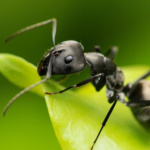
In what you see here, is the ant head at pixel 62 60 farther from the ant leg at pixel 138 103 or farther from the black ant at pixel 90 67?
the ant leg at pixel 138 103

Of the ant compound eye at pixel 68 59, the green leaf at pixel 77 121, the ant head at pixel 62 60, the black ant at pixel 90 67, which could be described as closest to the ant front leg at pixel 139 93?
the black ant at pixel 90 67

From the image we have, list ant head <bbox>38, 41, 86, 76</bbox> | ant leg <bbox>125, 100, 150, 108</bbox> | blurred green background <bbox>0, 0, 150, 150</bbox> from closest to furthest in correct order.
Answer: ant head <bbox>38, 41, 86, 76</bbox> < ant leg <bbox>125, 100, 150, 108</bbox> < blurred green background <bbox>0, 0, 150, 150</bbox>

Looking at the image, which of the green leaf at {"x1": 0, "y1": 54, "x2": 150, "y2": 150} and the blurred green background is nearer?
the green leaf at {"x1": 0, "y1": 54, "x2": 150, "y2": 150}

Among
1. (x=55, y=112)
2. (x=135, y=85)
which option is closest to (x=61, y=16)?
(x=135, y=85)

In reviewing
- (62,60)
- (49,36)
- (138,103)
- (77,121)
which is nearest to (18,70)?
(62,60)

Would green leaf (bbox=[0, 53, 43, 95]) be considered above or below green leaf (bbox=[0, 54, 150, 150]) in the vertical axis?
above

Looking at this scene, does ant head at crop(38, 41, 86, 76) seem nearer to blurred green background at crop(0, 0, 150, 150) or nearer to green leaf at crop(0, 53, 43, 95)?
green leaf at crop(0, 53, 43, 95)

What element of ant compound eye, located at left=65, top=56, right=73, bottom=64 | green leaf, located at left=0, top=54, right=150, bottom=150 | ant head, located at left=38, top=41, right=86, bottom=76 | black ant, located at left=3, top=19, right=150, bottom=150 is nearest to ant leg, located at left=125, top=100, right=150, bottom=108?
black ant, located at left=3, top=19, right=150, bottom=150
